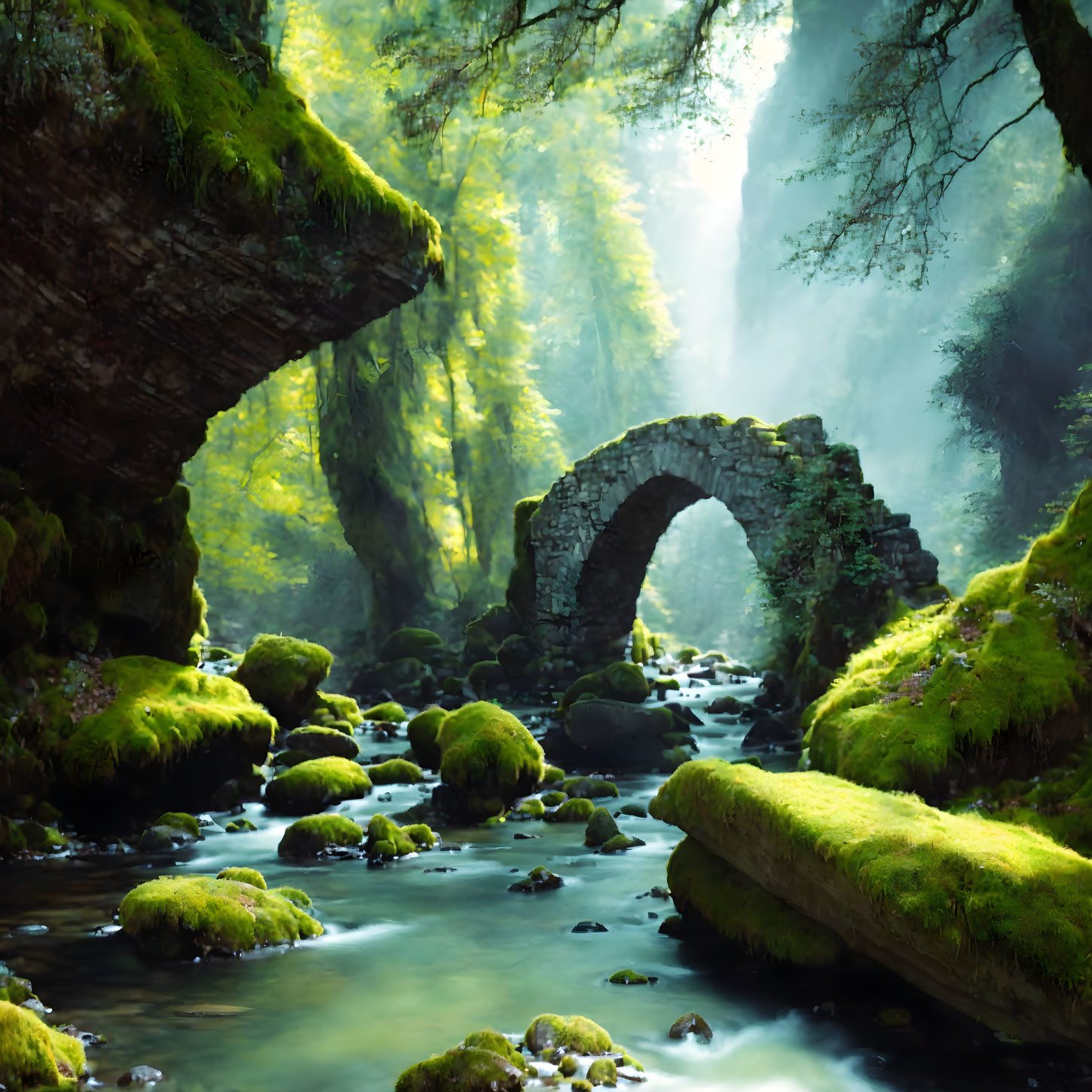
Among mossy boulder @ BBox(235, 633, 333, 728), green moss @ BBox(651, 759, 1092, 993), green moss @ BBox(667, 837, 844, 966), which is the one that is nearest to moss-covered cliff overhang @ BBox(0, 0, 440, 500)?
mossy boulder @ BBox(235, 633, 333, 728)

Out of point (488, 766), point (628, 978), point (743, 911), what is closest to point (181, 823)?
point (488, 766)

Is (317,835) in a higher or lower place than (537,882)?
higher

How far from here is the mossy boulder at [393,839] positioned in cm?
711

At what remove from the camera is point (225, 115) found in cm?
767

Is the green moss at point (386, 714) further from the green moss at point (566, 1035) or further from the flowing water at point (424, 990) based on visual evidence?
the green moss at point (566, 1035)

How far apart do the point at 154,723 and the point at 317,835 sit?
5.87ft

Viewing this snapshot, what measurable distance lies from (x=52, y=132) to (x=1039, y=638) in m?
7.03

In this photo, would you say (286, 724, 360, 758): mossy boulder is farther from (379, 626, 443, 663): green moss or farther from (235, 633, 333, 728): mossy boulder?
(379, 626, 443, 663): green moss

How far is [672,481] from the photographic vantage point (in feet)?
52.6

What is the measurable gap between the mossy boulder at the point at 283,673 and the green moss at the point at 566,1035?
8.19 m

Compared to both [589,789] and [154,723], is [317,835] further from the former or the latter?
[589,789]

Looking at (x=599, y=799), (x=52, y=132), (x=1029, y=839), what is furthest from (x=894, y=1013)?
(x=52, y=132)

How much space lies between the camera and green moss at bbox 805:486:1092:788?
4859mm

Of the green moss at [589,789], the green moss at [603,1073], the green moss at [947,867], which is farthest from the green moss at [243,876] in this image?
the green moss at [589,789]
